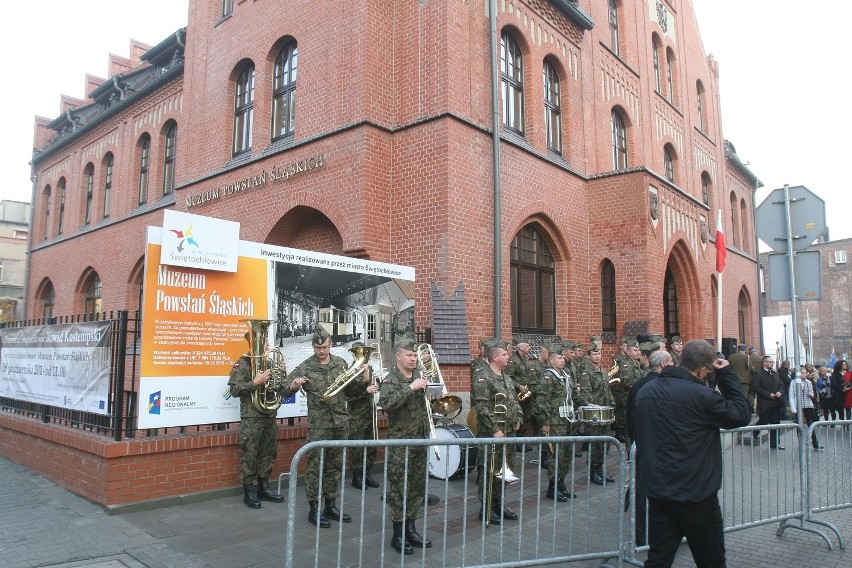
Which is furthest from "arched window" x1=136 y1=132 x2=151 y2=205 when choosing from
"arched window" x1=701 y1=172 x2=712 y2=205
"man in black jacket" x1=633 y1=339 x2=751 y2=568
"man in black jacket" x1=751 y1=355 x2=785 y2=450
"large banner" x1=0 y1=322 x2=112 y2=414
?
"man in black jacket" x1=633 y1=339 x2=751 y2=568

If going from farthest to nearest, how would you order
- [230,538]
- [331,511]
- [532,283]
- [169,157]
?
[169,157], [532,283], [331,511], [230,538]

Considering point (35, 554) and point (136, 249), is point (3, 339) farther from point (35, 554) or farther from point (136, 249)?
point (136, 249)

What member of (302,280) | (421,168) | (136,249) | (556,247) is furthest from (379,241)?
(136,249)

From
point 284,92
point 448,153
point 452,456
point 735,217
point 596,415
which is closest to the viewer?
point 452,456

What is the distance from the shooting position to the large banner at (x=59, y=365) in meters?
7.38

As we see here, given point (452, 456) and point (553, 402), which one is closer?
point (452, 456)

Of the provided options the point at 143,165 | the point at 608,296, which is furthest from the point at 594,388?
the point at 143,165

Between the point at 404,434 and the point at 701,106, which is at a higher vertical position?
the point at 701,106

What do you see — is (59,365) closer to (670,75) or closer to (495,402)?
(495,402)

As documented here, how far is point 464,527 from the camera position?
14.9 feet

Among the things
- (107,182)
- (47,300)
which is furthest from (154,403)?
(47,300)

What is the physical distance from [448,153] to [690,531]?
7834 mm

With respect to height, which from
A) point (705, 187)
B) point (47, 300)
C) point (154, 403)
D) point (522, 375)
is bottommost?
point (154, 403)

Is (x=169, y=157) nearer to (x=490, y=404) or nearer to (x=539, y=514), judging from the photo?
(x=490, y=404)
